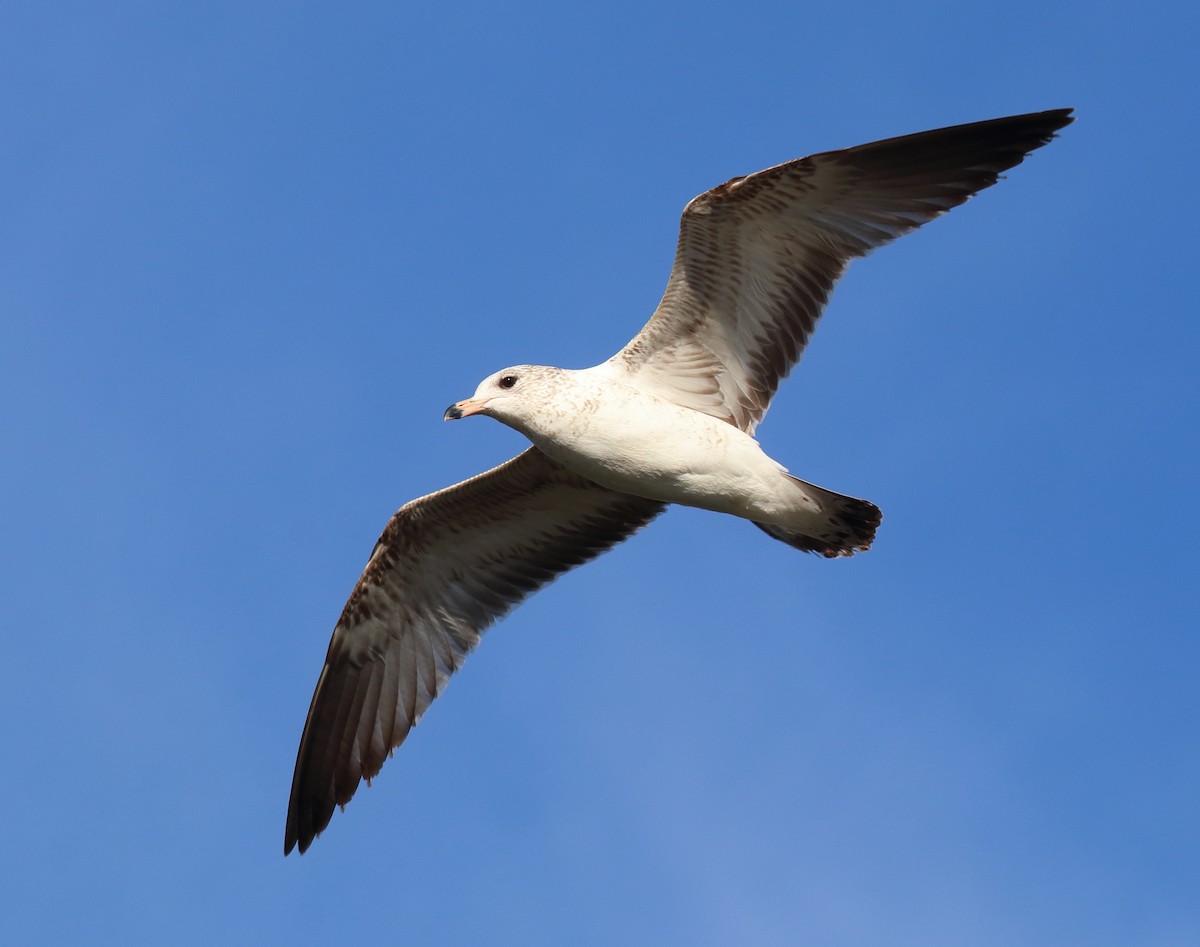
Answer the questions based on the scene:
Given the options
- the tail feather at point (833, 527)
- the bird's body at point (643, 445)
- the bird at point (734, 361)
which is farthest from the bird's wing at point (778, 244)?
the tail feather at point (833, 527)

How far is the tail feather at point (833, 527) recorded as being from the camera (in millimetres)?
11109

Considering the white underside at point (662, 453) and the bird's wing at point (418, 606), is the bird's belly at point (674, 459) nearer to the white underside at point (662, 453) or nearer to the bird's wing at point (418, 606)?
the white underside at point (662, 453)

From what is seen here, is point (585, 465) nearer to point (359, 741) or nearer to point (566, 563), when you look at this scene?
point (566, 563)

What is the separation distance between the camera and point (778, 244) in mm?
11195

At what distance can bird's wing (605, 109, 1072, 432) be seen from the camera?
35.8 ft

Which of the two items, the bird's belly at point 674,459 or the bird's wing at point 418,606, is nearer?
the bird's belly at point 674,459

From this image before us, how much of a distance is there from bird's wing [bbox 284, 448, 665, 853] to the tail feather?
1469 mm

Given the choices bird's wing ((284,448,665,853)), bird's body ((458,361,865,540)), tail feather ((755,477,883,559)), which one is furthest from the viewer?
bird's wing ((284,448,665,853))

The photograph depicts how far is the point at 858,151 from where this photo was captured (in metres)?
11.0

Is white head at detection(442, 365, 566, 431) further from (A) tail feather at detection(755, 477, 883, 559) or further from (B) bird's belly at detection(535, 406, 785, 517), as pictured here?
(A) tail feather at detection(755, 477, 883, 559)

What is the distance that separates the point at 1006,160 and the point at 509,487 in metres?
4.38

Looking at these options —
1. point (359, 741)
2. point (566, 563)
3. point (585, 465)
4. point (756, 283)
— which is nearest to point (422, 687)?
point (359, 741)

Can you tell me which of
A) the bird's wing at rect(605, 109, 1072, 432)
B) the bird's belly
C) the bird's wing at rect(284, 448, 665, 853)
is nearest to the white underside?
the bird's belly

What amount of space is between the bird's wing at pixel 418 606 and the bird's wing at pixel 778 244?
4.71 ft
